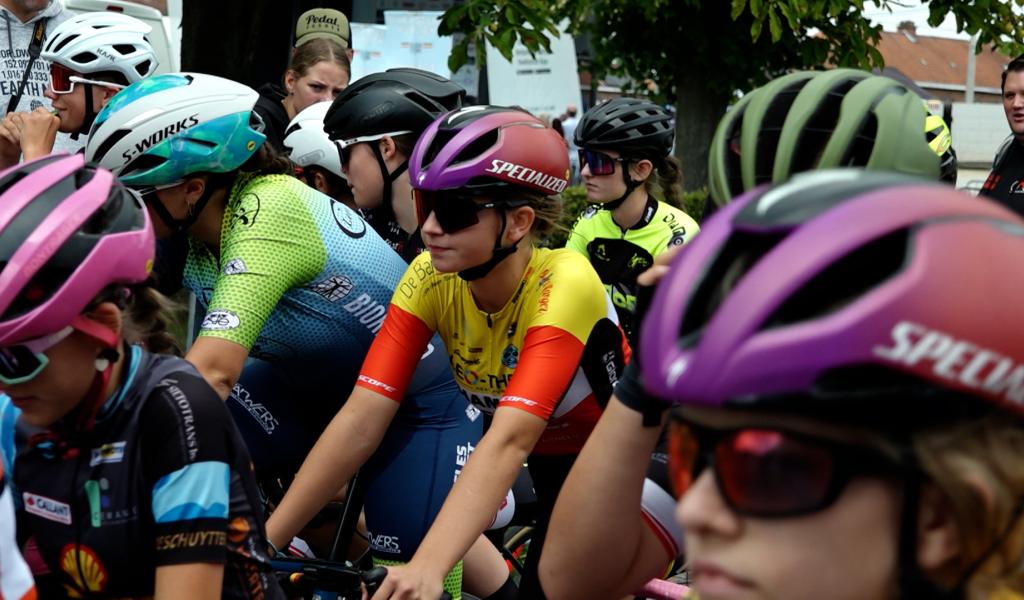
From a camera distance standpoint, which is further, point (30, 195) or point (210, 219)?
point (210, 219)

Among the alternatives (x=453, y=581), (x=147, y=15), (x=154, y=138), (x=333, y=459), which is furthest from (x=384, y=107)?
(x=147, y=15)

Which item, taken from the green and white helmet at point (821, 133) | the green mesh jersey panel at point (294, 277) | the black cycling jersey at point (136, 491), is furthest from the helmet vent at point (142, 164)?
the green and white helmet at point (821, 133)

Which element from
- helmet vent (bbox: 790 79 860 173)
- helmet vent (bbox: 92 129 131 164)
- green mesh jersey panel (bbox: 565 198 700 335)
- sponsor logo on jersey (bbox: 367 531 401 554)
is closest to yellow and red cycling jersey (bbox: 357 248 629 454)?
sponsor logo on jersey (bbox: 367 531 401 554)

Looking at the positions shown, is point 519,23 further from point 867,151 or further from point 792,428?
point 792,428

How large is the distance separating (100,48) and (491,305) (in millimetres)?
2642

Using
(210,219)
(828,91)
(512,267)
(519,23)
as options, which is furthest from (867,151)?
(519,23)

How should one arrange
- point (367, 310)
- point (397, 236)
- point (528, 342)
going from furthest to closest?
point (397, 236), point (367, 310), point (528, 342)

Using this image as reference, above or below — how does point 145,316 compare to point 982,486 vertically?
below

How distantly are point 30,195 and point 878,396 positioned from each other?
1.93 meters

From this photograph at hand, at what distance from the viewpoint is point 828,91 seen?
240 centimetres

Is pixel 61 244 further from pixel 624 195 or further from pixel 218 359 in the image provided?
pixel 624 195

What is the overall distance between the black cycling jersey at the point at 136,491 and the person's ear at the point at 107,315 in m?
0.11

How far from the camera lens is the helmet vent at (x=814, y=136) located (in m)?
2.32

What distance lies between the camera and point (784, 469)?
152cm
